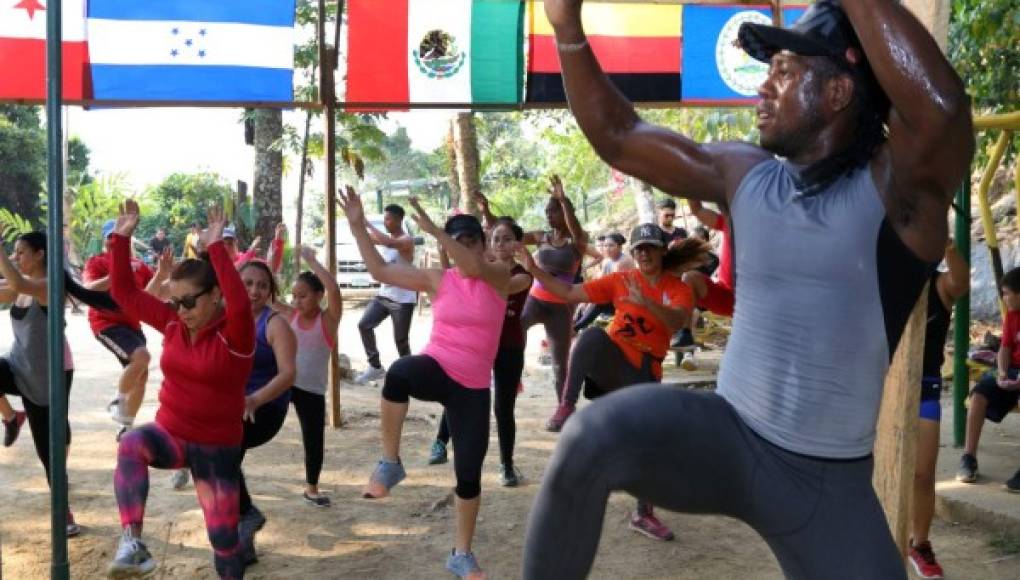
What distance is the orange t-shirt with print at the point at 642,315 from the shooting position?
5926mm

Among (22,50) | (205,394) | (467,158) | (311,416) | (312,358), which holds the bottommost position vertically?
(311,416)

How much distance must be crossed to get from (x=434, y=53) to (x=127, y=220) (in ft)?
14.2

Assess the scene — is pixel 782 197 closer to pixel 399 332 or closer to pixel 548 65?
pixel 548 65

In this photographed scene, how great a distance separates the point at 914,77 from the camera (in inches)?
73.9

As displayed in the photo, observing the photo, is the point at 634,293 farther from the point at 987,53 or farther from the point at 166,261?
the point at 987,53

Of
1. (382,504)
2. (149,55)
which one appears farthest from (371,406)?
(149,55)

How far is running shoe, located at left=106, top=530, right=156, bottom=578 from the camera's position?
12.7ft

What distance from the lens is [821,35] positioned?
6.90 feet

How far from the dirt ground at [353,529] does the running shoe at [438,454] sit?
0.05m

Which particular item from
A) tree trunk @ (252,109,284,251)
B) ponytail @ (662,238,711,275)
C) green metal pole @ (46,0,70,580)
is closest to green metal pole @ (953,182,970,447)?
ponytail @ (662,238,711,275)

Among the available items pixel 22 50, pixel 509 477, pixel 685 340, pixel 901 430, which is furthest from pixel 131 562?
pixel 685 340

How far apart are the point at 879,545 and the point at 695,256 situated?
13.3ft

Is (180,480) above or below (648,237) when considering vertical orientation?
below

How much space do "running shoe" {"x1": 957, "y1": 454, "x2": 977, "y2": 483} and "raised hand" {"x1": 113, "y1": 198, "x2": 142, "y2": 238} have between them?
5.26 m
